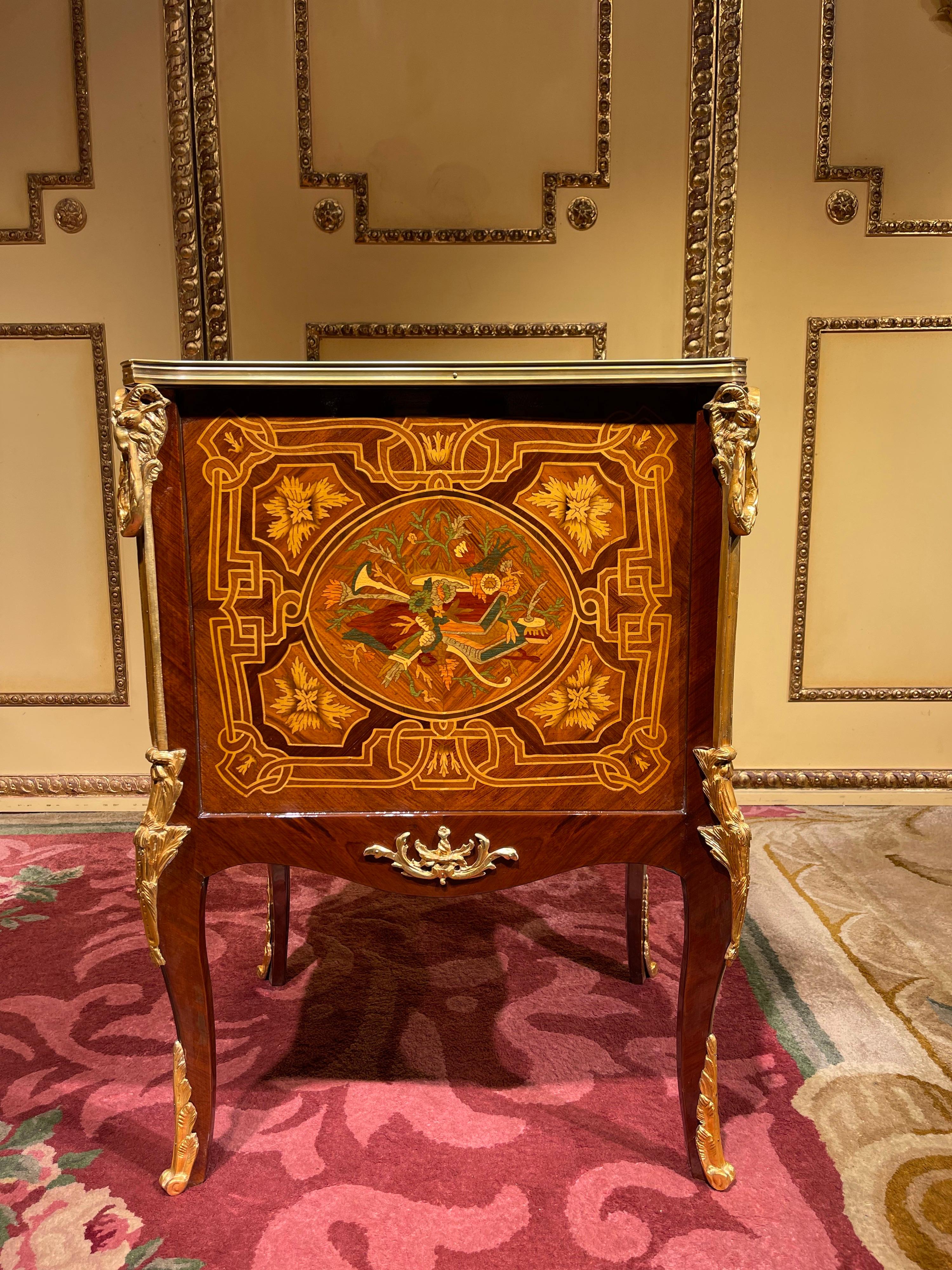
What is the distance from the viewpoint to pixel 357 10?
204 cm

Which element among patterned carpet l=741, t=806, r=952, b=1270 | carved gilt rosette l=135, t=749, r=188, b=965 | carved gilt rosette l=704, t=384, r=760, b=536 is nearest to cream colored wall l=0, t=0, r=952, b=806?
patterned carpet l=741, t=806, r=952, b=1270

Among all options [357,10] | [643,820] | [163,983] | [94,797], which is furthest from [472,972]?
[357,10]

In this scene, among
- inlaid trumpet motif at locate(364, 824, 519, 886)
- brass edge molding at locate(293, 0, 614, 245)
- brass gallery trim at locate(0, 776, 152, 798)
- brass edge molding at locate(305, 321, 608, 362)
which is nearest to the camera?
inlaid trumpet motif at locate(364, 824, 519, 886)

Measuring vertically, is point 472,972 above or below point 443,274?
below

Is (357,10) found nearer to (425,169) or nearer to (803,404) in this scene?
(425,169)

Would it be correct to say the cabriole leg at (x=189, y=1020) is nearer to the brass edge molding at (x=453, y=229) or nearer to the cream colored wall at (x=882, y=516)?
the brass edge molding at (x=453, y=229)

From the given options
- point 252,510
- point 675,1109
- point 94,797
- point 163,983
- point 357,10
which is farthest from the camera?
point 94,797

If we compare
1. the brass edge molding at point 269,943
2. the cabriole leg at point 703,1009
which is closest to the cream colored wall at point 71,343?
the brass edge molding at point 269,943

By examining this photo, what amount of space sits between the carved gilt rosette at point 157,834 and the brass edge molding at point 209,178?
4.49 feet

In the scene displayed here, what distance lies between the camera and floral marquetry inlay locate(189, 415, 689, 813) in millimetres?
937

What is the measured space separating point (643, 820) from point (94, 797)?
1882mm

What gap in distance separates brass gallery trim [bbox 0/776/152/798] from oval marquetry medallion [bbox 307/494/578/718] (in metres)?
1.65

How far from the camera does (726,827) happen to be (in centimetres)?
97

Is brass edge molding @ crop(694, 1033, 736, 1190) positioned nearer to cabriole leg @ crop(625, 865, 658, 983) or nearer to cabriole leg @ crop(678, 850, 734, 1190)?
cabriole leg @ crop(678, 850, 734, 1190)
